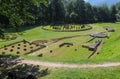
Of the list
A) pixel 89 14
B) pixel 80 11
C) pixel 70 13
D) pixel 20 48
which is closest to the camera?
pixel 20 48

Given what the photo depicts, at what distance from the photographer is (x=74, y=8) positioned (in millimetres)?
132500

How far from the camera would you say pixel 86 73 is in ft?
67.2

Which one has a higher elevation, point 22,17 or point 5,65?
point 22,17

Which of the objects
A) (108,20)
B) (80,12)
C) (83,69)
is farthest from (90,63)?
(108,20)

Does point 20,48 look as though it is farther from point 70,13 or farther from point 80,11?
point 80,11

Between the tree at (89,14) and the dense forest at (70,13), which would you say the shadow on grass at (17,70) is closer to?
the dense forest at (70,13)

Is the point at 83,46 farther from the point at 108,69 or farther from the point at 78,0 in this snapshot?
the point at 78,0

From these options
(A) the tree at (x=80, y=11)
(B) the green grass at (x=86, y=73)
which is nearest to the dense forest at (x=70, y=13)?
(A) the tree at (x=80, y=11)

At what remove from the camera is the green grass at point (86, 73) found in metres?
19.7

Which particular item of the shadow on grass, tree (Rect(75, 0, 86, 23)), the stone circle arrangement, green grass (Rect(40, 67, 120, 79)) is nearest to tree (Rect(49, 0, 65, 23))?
tree (Rect(75, 0, 86, 23))

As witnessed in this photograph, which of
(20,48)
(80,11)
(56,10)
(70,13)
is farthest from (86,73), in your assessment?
(80,11)

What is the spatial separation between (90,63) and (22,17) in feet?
29.4

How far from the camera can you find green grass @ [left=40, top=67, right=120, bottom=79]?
64.7 feet

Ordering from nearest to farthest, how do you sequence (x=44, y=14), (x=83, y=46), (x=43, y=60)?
(x=43, y=60), (x=83, y=46), (x=44, y=14)
